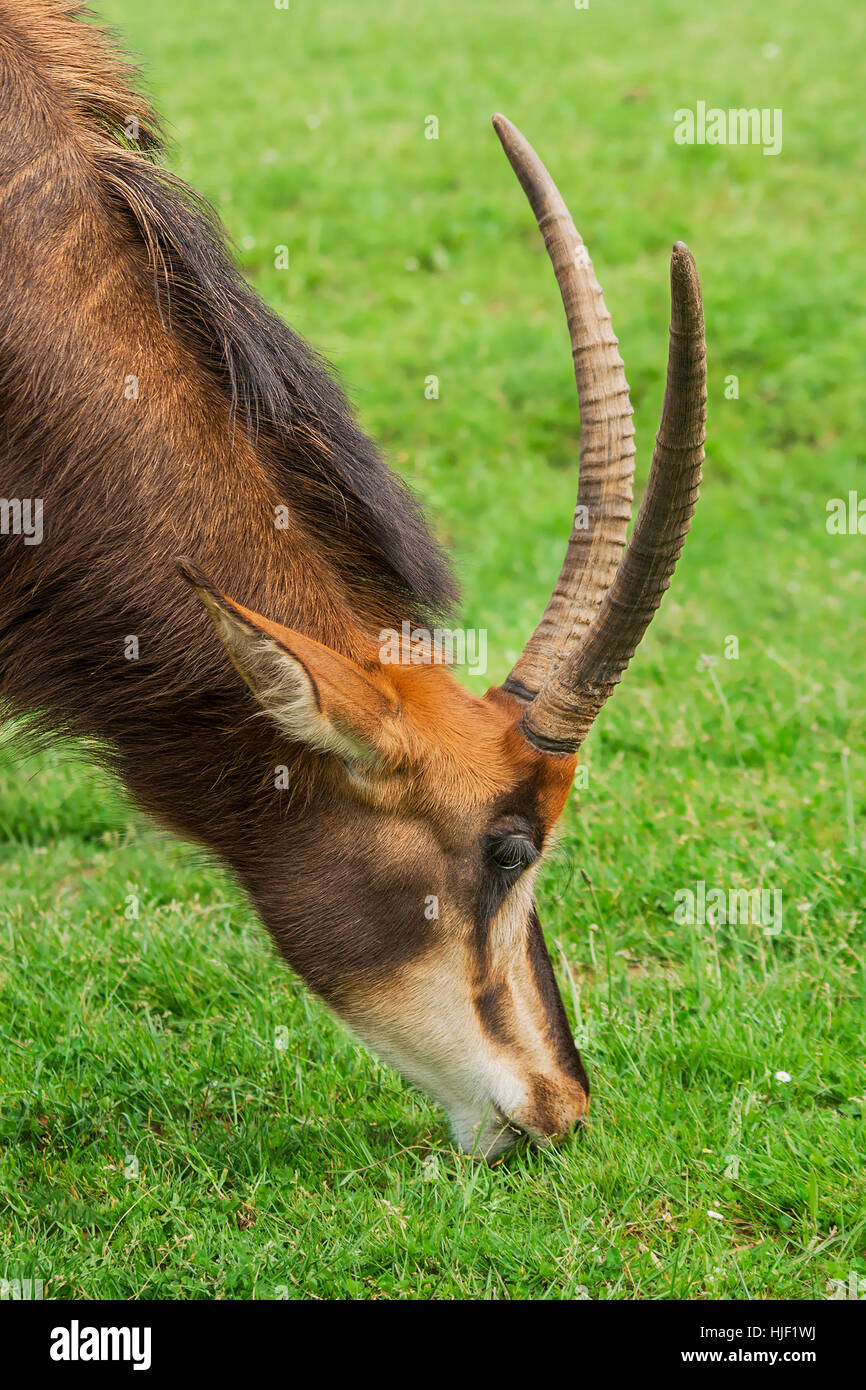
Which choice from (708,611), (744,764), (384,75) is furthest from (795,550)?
(384,75)

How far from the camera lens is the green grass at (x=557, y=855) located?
3.94 metres

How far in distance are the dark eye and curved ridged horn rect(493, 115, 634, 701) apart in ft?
1.44

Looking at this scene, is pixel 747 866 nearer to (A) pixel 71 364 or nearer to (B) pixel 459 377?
(A) pixel 71 364

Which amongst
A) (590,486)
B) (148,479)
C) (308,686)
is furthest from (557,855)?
(148,479)

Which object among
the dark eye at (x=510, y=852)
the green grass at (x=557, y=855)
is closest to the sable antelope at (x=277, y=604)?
the dark eye at (x=510, y=852)

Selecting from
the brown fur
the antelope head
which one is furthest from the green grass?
the brown fur

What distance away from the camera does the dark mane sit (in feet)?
12.6

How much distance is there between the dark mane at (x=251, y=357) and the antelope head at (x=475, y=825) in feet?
1.16

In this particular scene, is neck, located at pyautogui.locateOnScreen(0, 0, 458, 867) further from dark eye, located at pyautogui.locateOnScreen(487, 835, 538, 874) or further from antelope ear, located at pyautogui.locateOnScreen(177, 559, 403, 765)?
dark eye, located at pyautogui.locateOnScreen(487, 835, 538, 874)

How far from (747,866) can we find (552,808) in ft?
6.31

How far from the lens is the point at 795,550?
8727 mm

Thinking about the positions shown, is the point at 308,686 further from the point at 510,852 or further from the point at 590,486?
the point at 590,486

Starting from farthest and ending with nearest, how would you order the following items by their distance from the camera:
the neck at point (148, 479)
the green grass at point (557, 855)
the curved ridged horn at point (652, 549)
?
the green grass at point (557, 855) < the neck at point (148, 479) < the curved ridged horn at point (652, 549)

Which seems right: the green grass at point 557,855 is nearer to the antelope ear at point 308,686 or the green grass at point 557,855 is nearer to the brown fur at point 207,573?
the brown fur at point 207,573
